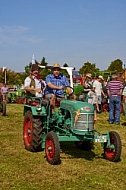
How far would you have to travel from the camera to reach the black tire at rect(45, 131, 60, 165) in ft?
16.4

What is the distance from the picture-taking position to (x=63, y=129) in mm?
5562

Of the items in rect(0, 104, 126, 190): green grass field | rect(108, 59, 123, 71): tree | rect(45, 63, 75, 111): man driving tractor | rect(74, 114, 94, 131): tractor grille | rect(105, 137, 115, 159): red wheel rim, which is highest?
rect(108, 59, 123, 71): tree

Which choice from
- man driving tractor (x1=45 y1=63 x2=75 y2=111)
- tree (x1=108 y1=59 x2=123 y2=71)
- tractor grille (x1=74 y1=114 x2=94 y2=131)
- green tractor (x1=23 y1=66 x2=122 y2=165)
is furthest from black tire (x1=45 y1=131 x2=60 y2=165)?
tree (x1=108 y1=59 x2=123 y2=71)

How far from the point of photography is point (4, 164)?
510 centimetres

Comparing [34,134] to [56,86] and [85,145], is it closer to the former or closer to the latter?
[56,86]

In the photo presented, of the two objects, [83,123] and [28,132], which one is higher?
[83,123]

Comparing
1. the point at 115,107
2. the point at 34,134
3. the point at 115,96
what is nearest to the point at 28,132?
the point at 34,134

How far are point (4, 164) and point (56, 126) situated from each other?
3.82 feet

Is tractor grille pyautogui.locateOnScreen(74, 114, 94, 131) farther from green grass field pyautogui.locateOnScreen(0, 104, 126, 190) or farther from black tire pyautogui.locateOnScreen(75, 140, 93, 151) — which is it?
black tire pyautogui.locateOnScreen(75, 140, 93, 151)

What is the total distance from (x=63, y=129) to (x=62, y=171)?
3.04 feet

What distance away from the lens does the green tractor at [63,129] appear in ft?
17.2

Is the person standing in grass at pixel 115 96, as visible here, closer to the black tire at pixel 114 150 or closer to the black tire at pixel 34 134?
the black tire at pixel 34 134

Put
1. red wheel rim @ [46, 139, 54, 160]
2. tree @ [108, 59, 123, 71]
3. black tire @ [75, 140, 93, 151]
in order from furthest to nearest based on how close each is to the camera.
Result: tree @ [108, 59, 123, 71]
black tire @ [75, 140, 93, 151]
red wheel rim @ [46, 139, 54, 160]

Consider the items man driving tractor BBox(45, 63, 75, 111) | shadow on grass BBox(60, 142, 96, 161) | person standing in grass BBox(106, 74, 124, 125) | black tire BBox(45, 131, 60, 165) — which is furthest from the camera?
person standing in grass BBox(106, 74, 124, 125)
